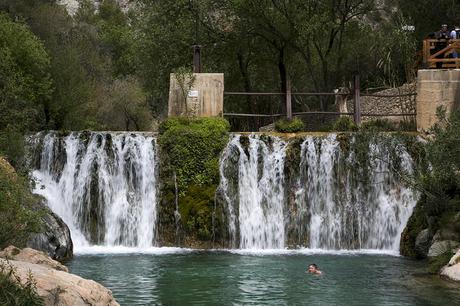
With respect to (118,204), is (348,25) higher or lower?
higher

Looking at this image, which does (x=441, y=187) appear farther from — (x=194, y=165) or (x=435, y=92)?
(x=194, y=165)

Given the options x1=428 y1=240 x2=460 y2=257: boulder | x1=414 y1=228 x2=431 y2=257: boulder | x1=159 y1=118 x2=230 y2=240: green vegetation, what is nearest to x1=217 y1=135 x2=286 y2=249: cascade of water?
x1=159 y1=118 x2=230 y2=240: green vegetation

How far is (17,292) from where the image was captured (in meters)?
9.94

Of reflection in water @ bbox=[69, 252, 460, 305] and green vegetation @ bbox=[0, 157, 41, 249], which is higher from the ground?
green vegetation @ bbox=[0, 157, 41, 249]

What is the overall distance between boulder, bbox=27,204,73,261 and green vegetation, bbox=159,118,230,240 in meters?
4.44

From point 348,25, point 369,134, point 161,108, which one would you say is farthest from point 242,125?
point 369,134

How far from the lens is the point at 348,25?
3822 centimetres

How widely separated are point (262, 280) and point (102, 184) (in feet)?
31.4

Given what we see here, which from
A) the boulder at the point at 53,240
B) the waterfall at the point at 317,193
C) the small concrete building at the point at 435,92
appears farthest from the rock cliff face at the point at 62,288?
the small concrete building at the point at 435,92

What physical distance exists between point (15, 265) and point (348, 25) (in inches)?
1161

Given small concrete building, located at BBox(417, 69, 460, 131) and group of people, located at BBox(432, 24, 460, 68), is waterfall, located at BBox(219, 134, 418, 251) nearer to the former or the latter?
small concrete building, located at BBox(417, 69, 460, 131)

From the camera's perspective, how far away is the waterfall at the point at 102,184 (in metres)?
25.3

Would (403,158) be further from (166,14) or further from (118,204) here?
(166,14)

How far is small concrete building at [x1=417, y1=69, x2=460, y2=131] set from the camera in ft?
90.4
